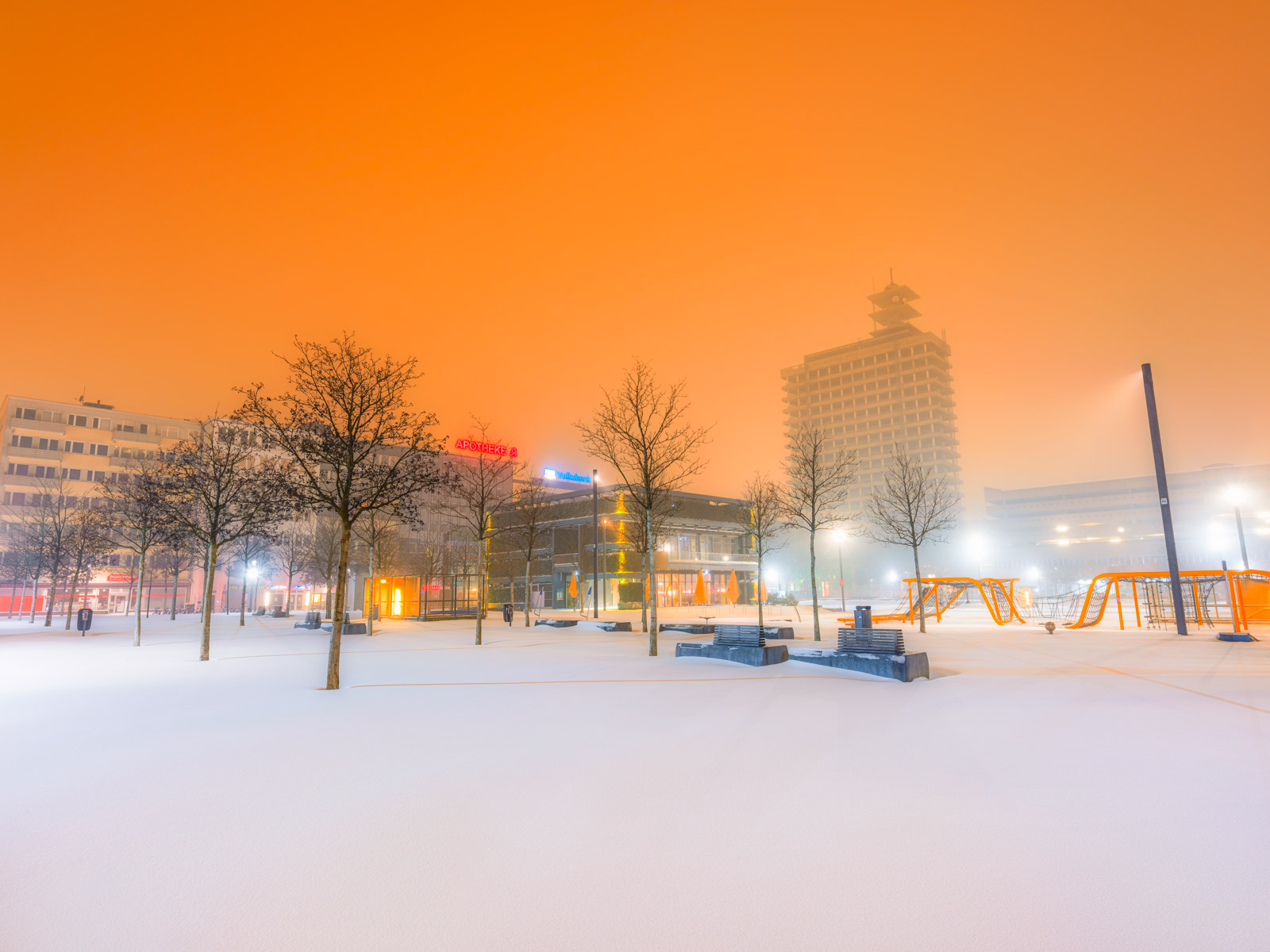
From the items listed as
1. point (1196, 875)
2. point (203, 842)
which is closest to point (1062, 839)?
point (1196, 875)

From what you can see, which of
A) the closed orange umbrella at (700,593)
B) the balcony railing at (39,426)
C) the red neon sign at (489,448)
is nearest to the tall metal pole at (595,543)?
the closed orange umbrella at (700,593)

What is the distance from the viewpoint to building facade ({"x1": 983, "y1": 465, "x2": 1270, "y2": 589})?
124 metres

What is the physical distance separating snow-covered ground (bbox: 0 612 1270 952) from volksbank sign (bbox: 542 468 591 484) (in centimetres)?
7114

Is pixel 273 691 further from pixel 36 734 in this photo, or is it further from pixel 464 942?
pixel 464 942

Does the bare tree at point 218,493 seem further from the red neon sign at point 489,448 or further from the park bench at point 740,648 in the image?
the red neon sign at point 489,448

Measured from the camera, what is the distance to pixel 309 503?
14562 millimetres

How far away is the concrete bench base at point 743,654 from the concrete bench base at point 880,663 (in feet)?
2.17

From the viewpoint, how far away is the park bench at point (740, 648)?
15.3 meters

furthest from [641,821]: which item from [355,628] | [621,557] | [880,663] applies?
[621,557]

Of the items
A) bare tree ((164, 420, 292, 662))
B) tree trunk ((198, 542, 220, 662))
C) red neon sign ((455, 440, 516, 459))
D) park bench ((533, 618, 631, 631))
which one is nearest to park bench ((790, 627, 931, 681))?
park bench ((533, 618, 631, 631))

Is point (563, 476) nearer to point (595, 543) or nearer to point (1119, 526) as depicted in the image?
point (595, 543)

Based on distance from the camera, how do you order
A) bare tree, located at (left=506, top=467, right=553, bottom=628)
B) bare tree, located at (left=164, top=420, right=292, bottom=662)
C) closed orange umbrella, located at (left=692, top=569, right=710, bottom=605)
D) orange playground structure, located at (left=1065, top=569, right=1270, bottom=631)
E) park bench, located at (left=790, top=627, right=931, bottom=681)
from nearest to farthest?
park bench, located at (left=790, top=627, right=931, bottom=681) < bare tree, located at (left=164, top=420, right=292, bottom=662) < orange playground structure, located at (left=1065, top=569, right=1270, bottom=631) < bare tree, located at (left=506, top=467, right=553, bottom=628) < closed orange umbrella, located at (left=692, top=569, right=710, bottom=605)

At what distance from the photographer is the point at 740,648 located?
51.9 ft

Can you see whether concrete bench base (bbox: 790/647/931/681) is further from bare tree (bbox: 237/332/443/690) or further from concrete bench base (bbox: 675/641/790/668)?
bare tree (bbox: 237/332/443/690)
